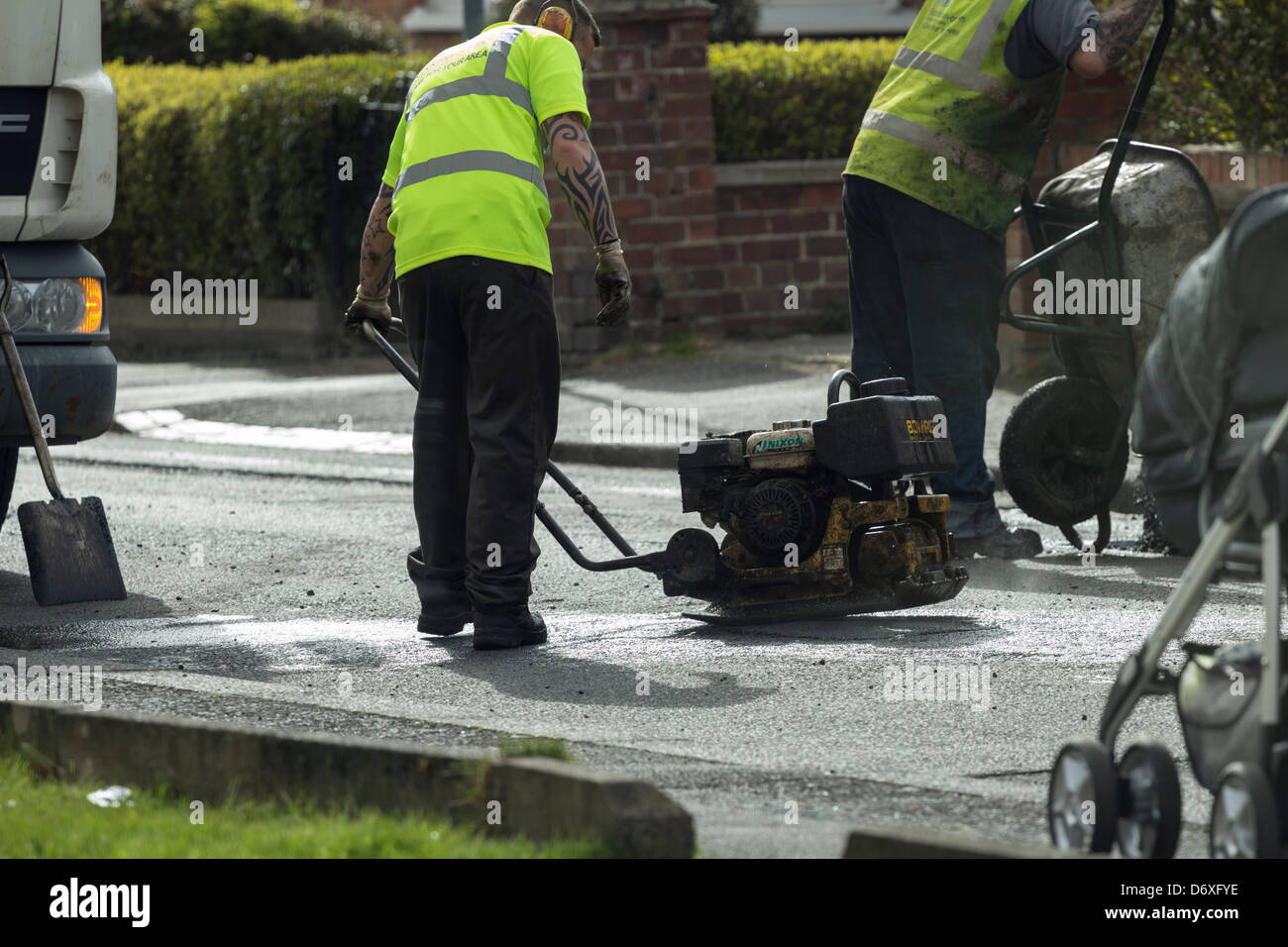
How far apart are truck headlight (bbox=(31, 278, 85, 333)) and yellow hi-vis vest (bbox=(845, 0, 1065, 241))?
9.10 feet

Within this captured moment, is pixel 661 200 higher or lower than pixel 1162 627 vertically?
higher

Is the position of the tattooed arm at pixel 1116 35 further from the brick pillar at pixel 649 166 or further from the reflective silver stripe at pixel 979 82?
the brick pillar at pixel 649 166

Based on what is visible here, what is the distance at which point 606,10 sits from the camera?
14.8m

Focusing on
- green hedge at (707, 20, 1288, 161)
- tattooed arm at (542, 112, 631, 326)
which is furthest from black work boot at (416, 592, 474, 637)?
green hedge at (707, 20, 1288, 161)

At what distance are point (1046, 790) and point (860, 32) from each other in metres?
28.6

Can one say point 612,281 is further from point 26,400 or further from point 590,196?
point 26,400

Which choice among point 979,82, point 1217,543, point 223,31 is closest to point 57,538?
point 979,82

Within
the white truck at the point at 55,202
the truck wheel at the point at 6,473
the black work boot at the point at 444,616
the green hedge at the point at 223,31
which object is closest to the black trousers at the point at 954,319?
the black work boot at the point at 444,616

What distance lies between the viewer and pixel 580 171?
20.0 ft

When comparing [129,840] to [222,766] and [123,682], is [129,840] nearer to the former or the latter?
[222,766]

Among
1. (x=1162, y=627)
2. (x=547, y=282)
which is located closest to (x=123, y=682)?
(x=547, y=282)

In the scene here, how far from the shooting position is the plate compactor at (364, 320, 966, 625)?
609 centimetres

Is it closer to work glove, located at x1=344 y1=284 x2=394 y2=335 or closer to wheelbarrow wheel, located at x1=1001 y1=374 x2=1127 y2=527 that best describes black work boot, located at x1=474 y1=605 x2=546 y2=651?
work glove, located at x1=344 y1=284 x2=394 y2=335
